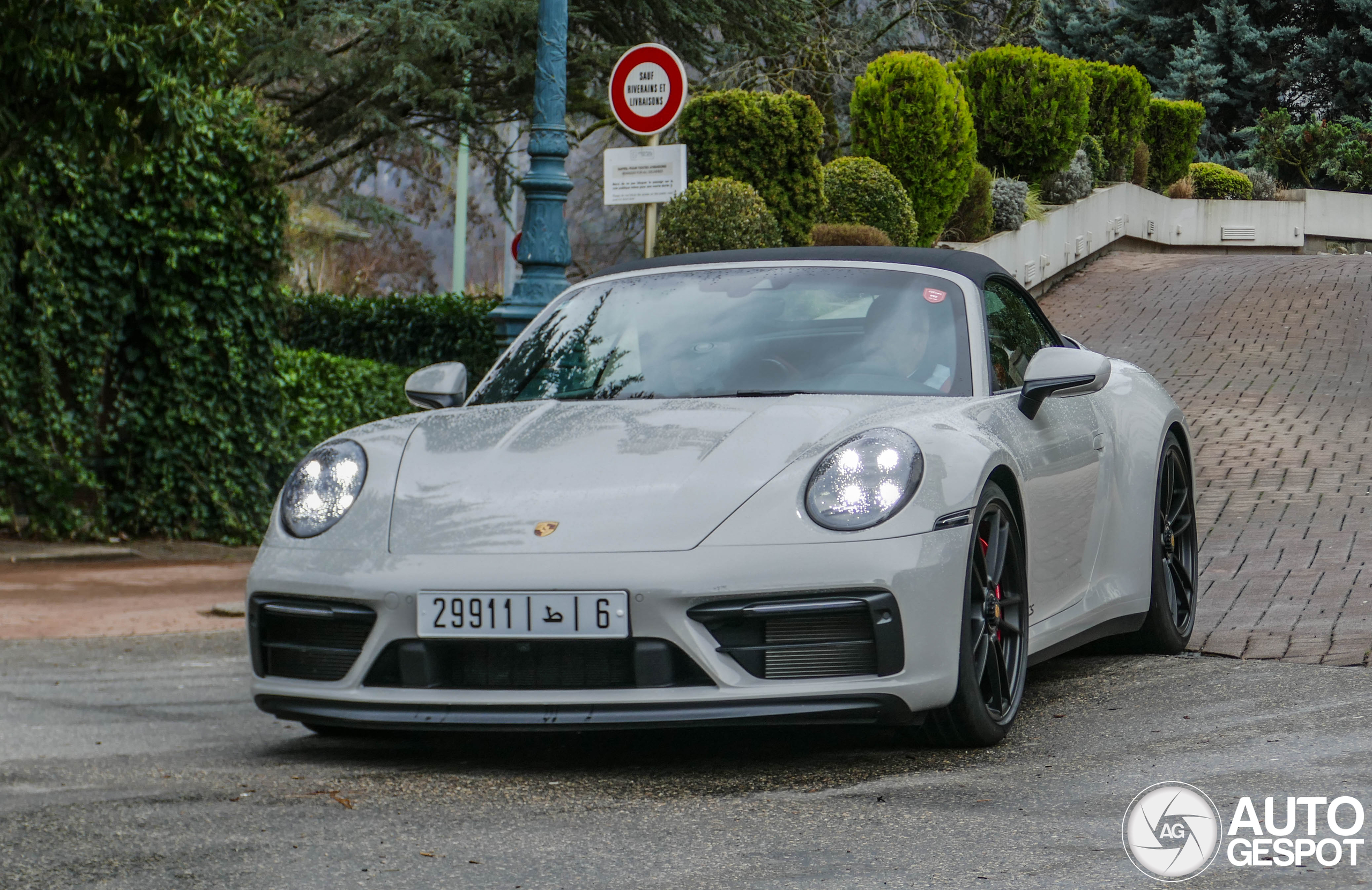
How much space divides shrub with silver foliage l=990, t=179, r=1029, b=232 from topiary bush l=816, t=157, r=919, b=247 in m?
4.16

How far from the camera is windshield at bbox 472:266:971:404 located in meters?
4.92

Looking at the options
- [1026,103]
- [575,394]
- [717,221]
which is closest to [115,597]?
[575,394]

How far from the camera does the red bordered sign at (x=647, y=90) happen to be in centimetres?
1089

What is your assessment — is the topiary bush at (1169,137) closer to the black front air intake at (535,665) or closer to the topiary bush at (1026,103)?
the topiary bush at (1026,103)

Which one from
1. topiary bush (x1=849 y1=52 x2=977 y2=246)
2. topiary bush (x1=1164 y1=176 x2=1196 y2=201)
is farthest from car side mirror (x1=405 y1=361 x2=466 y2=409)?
topiary bush (x1=1164 y1=176 x2=1196 y2=201)

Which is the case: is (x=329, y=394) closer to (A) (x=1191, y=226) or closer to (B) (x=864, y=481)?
(B) (x=864, y=481)

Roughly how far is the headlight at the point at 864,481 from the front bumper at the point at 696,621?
0.09 metres

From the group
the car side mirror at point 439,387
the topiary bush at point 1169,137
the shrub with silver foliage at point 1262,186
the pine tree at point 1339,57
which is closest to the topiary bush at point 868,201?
the car side mirror at point 439,387

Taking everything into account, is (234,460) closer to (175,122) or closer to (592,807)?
(175,122)

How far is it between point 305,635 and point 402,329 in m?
11.3

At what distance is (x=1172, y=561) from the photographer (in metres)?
6.09

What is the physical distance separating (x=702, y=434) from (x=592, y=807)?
3.37 ft

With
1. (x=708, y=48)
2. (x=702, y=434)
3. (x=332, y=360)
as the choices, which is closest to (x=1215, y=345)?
(x=708, y=48)

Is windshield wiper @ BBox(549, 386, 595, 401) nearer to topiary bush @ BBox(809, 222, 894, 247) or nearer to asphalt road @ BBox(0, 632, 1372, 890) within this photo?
asphalt road @ BBox(0, 632, 1372, 890)
